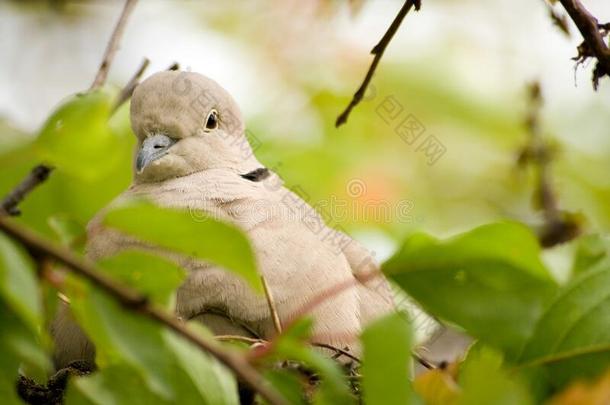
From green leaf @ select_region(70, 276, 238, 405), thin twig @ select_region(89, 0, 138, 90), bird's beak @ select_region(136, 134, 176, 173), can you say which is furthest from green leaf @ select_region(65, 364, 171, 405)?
bird's beak @ select_region(136, 134, 176, 173)

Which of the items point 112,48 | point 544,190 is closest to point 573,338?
point 112,48

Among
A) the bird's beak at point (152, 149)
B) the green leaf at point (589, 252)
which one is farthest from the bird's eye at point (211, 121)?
the green leaf at point (589, 252)

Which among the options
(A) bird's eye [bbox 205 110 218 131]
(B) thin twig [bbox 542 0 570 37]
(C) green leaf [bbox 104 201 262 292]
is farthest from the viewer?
(A) bird's eye [bbox 205 110 218 131]

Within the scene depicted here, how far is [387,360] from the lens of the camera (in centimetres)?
136

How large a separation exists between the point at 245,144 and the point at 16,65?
2821mm

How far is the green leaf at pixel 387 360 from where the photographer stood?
1353 millimetres

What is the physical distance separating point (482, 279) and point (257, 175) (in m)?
1.64

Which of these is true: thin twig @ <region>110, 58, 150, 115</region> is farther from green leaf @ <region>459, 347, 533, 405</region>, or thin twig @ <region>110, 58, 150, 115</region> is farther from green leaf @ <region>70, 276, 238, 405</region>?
green leaf @ <region>459, 347, 533, 405</region>

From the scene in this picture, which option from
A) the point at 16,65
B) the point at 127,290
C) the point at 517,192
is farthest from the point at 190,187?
the point at 16,65

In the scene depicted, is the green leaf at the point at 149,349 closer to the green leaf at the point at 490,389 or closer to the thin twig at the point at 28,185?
the green leaf at the point at 490,389

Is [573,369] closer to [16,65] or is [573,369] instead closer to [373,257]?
[373,257]

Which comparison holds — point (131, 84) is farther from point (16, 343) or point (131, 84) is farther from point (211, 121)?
point (16, 343)

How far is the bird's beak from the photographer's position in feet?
9.43

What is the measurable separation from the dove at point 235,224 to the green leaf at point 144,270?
2.29 feet
